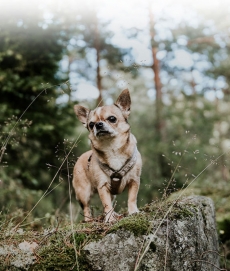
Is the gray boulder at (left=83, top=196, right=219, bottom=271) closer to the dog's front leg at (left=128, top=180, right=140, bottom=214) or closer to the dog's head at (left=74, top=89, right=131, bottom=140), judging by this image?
the dog's front leg at (left=128, top=180, right=140, bottom=214)

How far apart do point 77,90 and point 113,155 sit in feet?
2.98

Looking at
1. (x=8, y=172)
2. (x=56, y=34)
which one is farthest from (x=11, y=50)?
(x=8, y=172)

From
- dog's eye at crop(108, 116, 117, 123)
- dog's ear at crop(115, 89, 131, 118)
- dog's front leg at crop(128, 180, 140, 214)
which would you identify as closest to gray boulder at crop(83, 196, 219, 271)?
dog's front leg at crop(128, 180, 140, 214)

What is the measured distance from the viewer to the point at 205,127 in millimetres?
13516

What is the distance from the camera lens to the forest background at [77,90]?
546 cm

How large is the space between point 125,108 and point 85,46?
9.09m

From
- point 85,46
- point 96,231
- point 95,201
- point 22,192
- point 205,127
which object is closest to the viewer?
point 96,231

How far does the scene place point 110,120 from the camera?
150 inches

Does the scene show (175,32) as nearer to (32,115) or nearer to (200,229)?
(32,115)

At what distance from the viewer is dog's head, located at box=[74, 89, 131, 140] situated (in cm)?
368

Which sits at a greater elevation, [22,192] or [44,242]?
[44,242]

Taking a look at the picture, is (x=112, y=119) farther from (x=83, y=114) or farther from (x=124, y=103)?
(x=83, y=114)

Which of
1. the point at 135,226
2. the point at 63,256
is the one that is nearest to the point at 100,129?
the point at 135,226

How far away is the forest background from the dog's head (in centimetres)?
25
